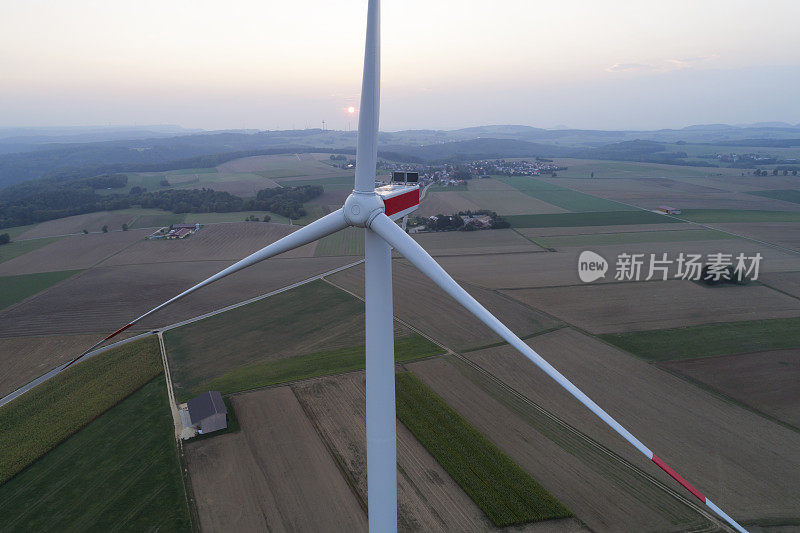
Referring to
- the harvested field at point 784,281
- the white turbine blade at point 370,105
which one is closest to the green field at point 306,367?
the white turbine blade at point 370,105

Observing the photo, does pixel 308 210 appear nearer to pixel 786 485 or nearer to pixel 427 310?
pixel 427 310

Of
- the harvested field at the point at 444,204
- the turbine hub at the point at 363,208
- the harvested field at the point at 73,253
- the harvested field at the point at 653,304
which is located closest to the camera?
the turbine hub at the point at 363,208

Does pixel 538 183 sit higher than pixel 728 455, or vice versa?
pixel 538 183

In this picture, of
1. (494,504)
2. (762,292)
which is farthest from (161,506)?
(762,292)

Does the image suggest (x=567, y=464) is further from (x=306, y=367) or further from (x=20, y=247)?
(x=20, y=247)

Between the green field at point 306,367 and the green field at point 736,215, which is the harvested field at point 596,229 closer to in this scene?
the green field at point 736,215

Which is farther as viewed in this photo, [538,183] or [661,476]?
[538,183]

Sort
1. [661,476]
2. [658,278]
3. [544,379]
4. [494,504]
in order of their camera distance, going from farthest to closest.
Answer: [658,278], [544,379], [661,476], [494,504]

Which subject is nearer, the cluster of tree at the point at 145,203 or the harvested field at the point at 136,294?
the harvested field at the point at 136,294
